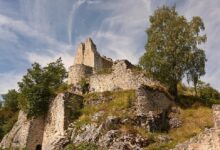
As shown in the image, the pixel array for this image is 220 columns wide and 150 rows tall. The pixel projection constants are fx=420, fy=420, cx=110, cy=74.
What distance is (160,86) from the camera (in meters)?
32.9

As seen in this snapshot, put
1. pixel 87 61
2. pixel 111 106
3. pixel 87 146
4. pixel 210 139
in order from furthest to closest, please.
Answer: pixel 87 61 < pixel 111 106 < pixel 87 146 < pixel 210 139

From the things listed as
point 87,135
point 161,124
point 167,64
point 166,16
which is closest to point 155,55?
point 167,64

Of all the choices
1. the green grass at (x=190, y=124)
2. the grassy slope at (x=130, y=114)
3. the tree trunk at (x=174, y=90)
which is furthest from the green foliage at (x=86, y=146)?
the tree trunk at (x=174, y=90)

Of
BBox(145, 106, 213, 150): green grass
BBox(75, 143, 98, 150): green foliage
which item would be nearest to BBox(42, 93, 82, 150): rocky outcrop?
BBox(75, 143, 98, 150): green foliage

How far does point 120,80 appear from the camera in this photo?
34.2 metres

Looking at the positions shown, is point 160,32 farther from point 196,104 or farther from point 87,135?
point 87,135

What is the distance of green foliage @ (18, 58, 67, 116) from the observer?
113ft

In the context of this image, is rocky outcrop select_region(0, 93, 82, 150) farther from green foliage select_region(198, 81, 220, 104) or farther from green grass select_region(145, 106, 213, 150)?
green foliage select_region(198, 81, 220, 104)

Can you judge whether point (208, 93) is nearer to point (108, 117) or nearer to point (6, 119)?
point (108, 117)

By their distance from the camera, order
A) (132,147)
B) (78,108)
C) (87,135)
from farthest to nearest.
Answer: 1. (78,108)
2. (87,135)
3. (132,147)

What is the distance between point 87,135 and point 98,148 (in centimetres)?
173

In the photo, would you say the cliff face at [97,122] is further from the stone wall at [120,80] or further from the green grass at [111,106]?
the stone wall at [120,80]

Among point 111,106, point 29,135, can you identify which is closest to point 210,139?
point 111,106

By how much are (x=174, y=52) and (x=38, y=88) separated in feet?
37.6
